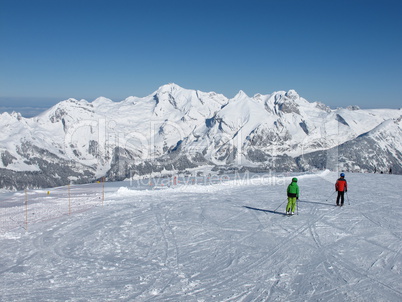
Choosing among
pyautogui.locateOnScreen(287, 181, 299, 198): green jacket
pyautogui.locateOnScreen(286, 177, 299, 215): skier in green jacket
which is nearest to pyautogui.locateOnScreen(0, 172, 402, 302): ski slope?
pyautogui.locateOnScreen(286, 177, 299, 215): skier in green jacket

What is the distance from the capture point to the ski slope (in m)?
9.62

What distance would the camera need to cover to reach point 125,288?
386 inches

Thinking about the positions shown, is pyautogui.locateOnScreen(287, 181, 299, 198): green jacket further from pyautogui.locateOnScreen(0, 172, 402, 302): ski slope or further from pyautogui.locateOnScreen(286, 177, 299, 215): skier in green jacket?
pyautogui.locateOnScreen(0, 172, 402, 302): ski slope

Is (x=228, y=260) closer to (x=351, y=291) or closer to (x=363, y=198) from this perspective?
(x=351, y=291)

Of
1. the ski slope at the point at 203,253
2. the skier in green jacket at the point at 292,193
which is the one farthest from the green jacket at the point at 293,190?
the ski slope at the point at 203,253

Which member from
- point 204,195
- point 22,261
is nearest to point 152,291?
point 22,261

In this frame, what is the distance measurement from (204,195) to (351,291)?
18.2 meters

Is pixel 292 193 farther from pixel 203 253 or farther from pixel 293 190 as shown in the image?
pixel 203 253

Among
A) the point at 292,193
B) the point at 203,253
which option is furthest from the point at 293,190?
the point at 203,253

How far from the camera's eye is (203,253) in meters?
12.7

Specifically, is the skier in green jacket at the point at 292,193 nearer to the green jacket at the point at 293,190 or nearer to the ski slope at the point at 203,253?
the green jacket at the point at 293,190

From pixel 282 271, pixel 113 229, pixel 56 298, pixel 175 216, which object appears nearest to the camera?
pixel 56 298

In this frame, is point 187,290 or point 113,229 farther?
point 113,229

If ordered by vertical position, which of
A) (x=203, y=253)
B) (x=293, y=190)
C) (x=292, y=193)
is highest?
(x=293, y=190)
